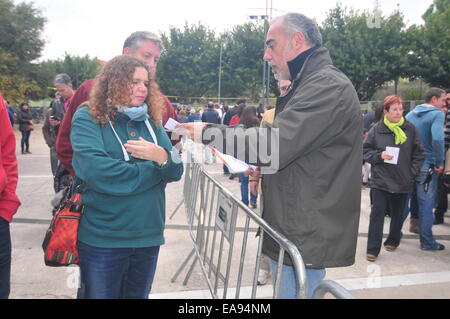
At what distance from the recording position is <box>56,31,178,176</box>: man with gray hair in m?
2.66

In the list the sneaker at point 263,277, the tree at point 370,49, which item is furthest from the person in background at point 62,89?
the tree at point 370,49

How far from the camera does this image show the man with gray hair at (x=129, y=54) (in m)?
2.66

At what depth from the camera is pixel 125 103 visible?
2.13 m

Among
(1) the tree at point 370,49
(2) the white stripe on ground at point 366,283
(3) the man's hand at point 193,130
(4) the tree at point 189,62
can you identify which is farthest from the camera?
(4) the tree at point 189,62

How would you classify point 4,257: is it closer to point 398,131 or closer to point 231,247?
point 231,247

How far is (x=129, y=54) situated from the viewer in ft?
9.75

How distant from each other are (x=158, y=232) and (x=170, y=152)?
46 centimetres

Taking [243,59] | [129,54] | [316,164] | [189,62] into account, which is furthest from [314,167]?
[189,62]

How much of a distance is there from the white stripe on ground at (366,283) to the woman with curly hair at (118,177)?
4.36 ft

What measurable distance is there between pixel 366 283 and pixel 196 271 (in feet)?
A: 5.54

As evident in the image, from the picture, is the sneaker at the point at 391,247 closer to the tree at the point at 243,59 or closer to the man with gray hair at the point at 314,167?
the man with gray hair at the point at 314,167

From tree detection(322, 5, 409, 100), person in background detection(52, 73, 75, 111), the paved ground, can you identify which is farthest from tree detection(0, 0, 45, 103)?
the paved ground
